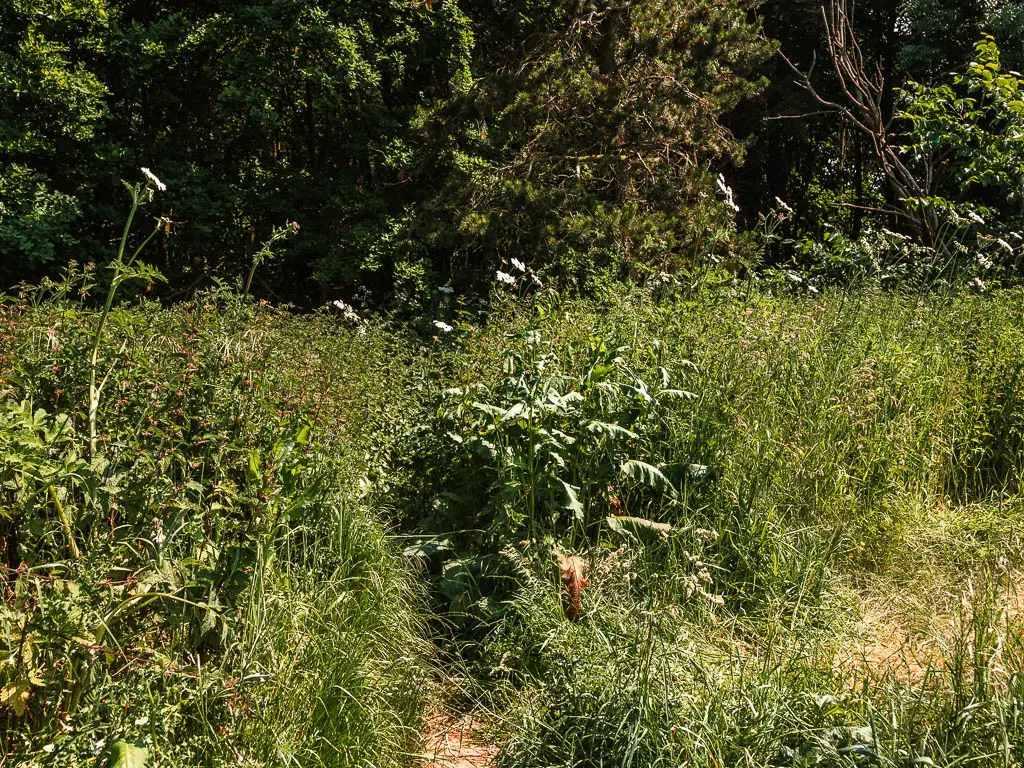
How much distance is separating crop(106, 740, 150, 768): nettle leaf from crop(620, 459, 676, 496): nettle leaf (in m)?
2.31

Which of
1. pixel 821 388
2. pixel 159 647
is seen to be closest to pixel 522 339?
pixel 821 388

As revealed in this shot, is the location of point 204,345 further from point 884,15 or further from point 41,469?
point 884,15

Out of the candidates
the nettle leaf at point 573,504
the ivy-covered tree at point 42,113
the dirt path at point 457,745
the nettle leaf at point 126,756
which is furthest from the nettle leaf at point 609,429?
the ivy-covered tree at point 42,113

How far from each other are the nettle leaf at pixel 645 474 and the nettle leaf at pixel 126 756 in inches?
90.9

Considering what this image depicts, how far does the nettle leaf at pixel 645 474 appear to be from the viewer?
3902 mm

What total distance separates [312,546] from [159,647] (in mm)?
844

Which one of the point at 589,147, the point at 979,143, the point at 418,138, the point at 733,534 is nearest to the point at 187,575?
the point at 733,534

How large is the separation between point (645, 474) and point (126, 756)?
245 centimetres

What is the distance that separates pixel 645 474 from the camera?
3936 millimetres

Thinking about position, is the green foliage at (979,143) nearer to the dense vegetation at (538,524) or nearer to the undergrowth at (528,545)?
the dense vegetation at (538,524)

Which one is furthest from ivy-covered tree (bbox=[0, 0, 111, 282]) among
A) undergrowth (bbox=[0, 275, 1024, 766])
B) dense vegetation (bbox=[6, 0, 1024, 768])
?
undergrowth (bbox=[0, 275, 1024, 766])

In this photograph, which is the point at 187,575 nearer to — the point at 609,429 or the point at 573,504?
the point at 573,504

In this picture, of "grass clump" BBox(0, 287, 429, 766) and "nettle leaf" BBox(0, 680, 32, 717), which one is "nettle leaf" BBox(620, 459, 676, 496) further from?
"nettle leaf" BBox(0, 680, 32, 717)

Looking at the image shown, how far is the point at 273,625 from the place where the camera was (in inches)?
112
